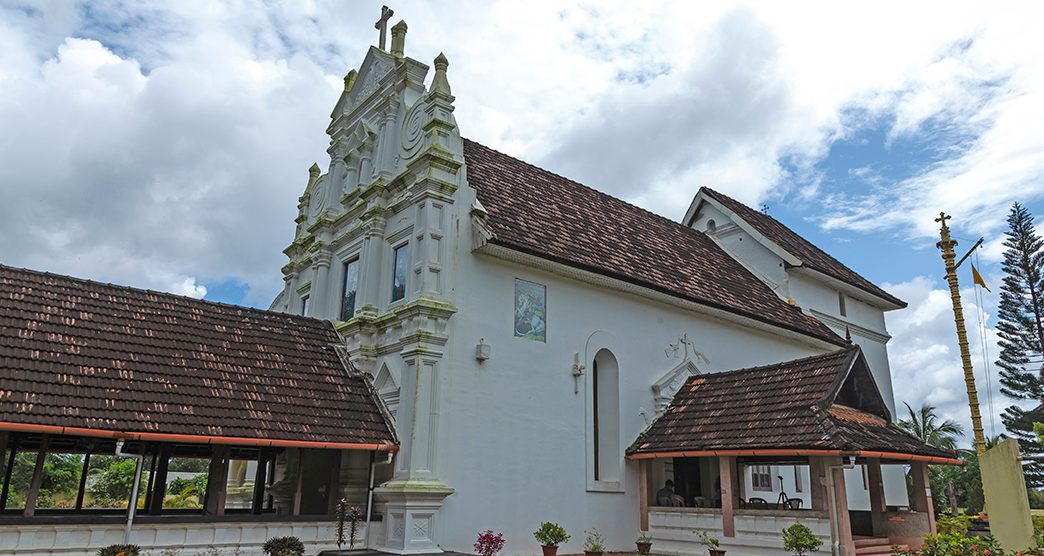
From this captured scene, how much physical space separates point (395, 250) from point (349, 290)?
86.9 inches

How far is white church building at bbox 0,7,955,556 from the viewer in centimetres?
1225

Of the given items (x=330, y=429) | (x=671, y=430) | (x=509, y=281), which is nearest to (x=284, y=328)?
(x=330, y=429)

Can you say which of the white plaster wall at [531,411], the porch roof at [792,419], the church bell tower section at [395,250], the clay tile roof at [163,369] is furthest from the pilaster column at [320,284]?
the porch roof at [792,419]

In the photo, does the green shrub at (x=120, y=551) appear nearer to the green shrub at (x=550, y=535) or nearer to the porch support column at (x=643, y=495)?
the green shrub at (x=550, y=535)

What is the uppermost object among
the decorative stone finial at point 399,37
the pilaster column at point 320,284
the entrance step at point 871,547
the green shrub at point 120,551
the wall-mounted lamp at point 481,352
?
the decorative stone finial at point 399,37

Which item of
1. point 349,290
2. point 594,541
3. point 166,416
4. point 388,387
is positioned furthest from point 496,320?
point 166,416

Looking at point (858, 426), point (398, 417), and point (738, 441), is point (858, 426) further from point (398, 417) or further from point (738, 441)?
point (398, 417)

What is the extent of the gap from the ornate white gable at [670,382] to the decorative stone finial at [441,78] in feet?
28.6

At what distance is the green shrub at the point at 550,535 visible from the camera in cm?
1466

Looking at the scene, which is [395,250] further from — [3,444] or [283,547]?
[3,444]

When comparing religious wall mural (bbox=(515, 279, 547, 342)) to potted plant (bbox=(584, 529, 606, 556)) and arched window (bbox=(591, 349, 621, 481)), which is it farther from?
potted plant (bbox=(584, 529, 606, 556))

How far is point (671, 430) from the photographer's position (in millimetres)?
17297

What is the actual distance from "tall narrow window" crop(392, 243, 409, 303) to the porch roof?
6495 millimetres

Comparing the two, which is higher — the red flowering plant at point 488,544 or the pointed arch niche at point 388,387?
the pointed arch niche at point 388,387
